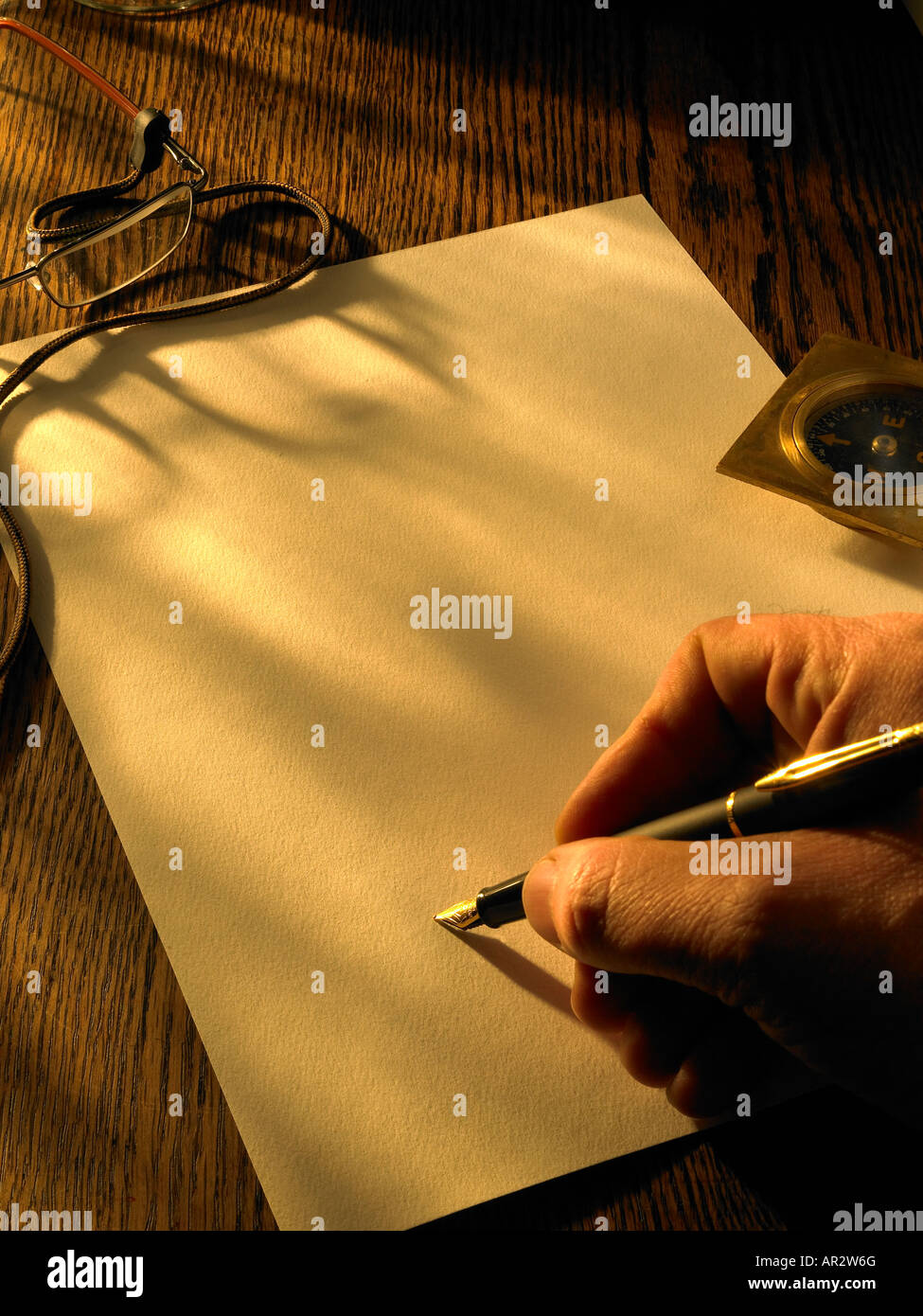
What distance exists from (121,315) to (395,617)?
1.12 feet

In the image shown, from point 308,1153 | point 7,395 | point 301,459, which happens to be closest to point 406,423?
point 301,459

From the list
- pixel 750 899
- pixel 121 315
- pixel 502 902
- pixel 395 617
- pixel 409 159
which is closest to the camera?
pixel 750 899

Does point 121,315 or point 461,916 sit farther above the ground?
point 121,315

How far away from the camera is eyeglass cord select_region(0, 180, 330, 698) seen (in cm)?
67

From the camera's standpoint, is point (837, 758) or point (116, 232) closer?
point (837, 758)

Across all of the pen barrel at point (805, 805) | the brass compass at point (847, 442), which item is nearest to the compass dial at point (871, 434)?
the brass compass at point (847, 442)

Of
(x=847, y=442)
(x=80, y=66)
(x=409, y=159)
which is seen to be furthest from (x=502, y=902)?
(x=80, y=66)

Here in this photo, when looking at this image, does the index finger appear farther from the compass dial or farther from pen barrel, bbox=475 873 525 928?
the compass dial

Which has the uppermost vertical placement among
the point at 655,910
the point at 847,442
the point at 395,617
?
the point at 847,442

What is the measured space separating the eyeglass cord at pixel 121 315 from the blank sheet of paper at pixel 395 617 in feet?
0.03

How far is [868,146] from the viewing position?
0.91 metres

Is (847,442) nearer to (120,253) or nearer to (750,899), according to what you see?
(750,899)

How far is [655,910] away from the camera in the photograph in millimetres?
443

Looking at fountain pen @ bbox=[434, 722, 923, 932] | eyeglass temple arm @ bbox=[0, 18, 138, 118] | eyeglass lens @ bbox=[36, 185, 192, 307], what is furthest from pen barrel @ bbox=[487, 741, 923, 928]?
eyeglass temple arm @ bbox=[0, 18, 138, 118]
